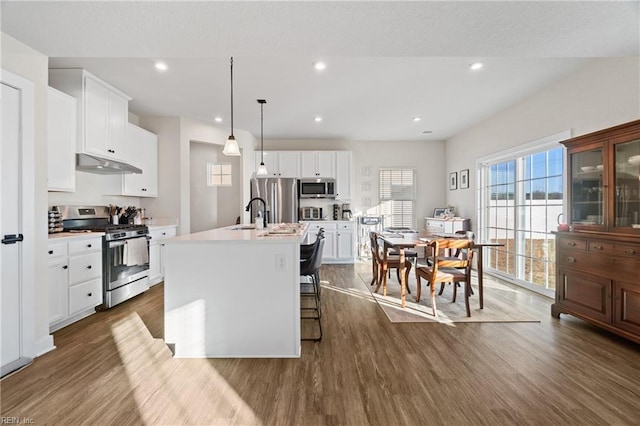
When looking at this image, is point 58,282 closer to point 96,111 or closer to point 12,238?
point 12,238

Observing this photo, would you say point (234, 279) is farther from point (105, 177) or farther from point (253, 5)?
point (105, 177)

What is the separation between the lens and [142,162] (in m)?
4.44

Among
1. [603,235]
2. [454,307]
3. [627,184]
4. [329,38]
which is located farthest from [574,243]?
[329,38]

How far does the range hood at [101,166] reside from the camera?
3.34 m

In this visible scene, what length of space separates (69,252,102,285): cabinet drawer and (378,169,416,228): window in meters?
5.12

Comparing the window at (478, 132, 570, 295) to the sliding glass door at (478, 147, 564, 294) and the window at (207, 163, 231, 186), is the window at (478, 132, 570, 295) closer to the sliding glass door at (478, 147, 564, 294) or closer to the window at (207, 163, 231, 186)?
the sliding glass door at (478, 147, 564, 294)

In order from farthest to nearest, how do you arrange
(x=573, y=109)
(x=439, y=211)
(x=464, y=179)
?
(x=439, y=211) < (x=464, y=179) < (x=573, y=109)

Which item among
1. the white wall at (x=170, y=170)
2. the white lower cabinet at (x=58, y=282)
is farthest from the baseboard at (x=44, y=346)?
the white wall at (x=170, y=170)

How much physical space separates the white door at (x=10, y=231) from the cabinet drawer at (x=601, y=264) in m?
4.65

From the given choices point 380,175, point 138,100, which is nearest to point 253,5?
point 138,100

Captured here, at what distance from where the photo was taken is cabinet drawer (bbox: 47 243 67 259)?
2660mm

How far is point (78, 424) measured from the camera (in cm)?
156

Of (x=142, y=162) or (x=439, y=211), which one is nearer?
(x=142, y=162)

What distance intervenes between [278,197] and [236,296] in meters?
3.86
